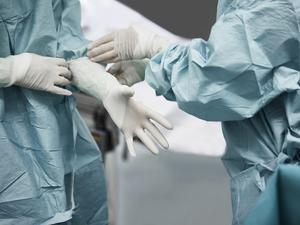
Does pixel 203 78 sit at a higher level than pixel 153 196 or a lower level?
higher

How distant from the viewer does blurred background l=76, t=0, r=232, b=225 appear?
5.82 feet

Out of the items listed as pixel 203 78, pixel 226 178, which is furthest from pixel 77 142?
pixel 226 178

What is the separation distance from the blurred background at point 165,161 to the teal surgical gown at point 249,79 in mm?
665

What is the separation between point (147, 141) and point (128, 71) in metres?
Result: 0.22

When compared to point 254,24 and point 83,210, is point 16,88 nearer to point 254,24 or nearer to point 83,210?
point 83,210

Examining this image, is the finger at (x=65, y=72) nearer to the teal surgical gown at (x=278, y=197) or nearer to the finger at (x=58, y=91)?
the finger at (x=58, y=91)

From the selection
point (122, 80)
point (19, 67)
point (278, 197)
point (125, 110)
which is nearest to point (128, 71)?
point (122, 80)

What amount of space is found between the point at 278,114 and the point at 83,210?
60 centimetres

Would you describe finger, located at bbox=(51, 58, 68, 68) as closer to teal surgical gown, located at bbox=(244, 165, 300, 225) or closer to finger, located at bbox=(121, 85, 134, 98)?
finger, located at bbox=(121, 85, 134, 98)

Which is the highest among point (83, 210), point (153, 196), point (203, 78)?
point (203, 78)

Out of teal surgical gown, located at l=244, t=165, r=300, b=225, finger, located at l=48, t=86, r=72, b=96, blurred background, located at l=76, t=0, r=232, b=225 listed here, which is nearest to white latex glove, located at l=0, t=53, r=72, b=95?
finger, located at l=48, t=86, r=72, b=96

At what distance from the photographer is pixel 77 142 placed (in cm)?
127

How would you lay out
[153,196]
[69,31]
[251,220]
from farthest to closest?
1. [153,196]
2. [69,31]
3. [251,220]

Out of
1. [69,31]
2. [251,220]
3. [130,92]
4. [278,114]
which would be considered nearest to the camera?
[251,220]
